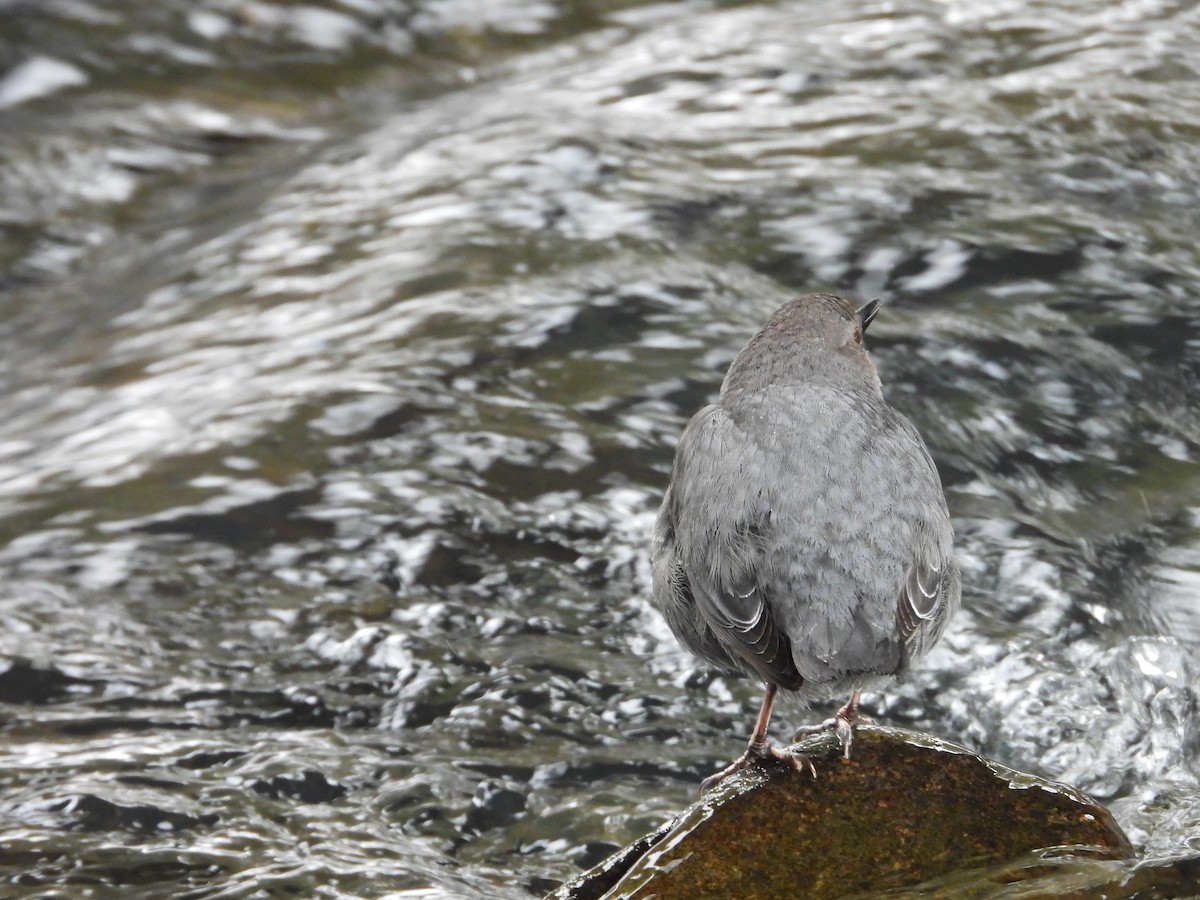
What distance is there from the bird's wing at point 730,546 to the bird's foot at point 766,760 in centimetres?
21

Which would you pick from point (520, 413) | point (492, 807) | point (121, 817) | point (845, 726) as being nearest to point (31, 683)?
point (121, 817)

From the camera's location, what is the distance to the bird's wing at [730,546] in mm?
3416

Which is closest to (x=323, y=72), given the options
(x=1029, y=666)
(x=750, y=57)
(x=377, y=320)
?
(x=750, y=57)

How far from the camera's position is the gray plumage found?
3371mm

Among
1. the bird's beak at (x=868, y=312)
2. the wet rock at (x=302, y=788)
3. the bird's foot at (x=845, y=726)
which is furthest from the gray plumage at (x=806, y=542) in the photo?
the wet rock at (x=302, y=788)

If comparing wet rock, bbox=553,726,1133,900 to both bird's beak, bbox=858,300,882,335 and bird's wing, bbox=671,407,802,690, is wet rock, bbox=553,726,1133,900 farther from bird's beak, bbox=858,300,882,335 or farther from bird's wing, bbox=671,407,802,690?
bird's beak, bbox=858,300,882,335

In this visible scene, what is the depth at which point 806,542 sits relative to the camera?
3420 mm

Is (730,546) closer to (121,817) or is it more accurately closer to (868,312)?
(868,312)

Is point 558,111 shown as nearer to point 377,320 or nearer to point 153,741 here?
point 377,320

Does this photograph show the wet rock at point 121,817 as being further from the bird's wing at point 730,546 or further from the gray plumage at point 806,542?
the bird's wing at point 730,546

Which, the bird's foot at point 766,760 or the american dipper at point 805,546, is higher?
the american dipper at point 805,546

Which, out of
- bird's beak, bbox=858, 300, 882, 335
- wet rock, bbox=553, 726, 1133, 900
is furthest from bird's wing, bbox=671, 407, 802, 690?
bird's beak, bbox=858, 300, 882, 335

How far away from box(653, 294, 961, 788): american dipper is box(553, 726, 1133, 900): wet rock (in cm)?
13

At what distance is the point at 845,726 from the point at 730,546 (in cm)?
59
